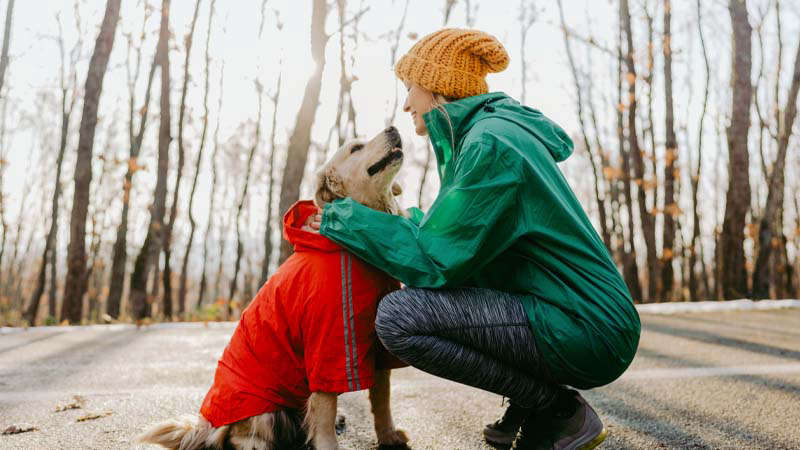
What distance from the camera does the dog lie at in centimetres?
225

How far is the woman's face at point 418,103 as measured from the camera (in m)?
2.55

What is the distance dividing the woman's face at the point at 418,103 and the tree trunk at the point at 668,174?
13.0 m

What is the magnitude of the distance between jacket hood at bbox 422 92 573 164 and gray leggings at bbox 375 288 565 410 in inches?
24.4

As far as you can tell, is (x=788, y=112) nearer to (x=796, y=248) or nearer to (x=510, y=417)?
(x=510, y=417)

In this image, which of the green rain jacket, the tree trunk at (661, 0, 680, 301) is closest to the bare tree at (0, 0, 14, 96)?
the green rain jacket

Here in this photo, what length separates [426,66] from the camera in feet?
8.12

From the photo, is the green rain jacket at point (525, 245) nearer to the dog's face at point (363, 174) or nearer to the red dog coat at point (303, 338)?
the red dog coat at point (303, 338)

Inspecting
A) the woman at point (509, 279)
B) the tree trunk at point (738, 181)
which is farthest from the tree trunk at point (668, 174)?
the woman at point (509, 279)

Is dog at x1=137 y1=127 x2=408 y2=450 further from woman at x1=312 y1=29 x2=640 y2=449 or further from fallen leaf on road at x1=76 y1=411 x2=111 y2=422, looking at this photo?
fallen leaf on road at x1=76 y1=411 x2=111 y2=422

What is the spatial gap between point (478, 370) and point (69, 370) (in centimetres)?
Answer: 368

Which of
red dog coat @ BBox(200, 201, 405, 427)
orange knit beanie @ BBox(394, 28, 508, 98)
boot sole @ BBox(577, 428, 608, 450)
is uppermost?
orange knit beanie @ BBox(394, 28, 508, 98)

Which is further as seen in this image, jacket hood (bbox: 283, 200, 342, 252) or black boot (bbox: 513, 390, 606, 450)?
jacket hood (bbox: 283, 200, 342, 252)

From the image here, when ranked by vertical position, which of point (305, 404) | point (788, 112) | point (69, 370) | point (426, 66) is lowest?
point (69, 370)

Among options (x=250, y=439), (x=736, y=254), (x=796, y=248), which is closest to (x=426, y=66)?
(x=250, y=439)
